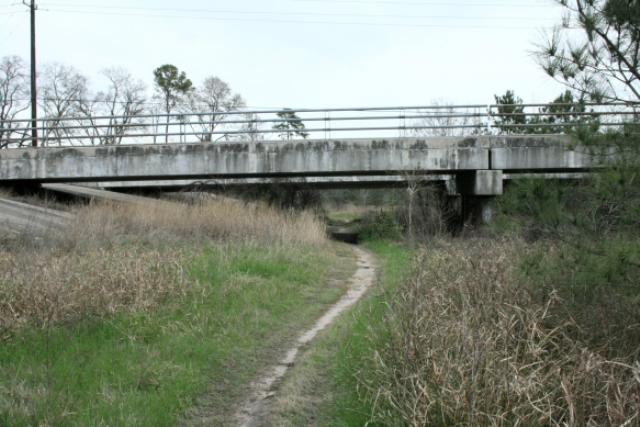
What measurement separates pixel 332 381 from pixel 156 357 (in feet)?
6.07

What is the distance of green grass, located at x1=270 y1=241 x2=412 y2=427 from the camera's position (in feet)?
15.1

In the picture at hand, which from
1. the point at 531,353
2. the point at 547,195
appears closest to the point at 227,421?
the point at 531,353

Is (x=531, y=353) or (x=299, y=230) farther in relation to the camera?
(x=299, y=230)

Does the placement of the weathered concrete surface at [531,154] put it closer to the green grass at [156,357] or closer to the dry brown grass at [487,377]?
the green grass at [156,357]

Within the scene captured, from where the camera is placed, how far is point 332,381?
17.8 feet

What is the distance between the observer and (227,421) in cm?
466

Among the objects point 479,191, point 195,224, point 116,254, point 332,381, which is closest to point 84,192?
point 195,224

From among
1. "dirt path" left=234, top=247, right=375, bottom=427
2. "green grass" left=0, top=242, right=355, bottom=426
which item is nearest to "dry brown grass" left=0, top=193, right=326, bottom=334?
"green grass" left=0, top=242, right=355, bottom=426

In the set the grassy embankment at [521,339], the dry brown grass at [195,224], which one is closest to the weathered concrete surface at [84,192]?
the dry brown grass at [195,224]

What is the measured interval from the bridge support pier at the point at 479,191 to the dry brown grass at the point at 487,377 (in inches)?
588

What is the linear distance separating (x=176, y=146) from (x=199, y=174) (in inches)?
53.2

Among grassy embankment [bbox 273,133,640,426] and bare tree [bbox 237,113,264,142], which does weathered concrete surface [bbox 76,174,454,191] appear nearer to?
bare tree [bbox 237,113,264,142]

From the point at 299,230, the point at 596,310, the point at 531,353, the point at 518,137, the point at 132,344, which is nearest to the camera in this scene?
the point at 531,353

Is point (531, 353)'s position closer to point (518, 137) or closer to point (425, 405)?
point (425, 405)
